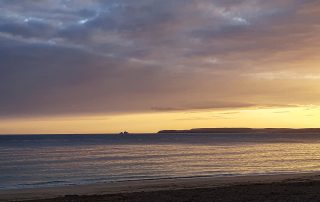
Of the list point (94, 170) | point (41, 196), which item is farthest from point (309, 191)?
point (94, 170)

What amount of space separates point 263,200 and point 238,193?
2.72 meters

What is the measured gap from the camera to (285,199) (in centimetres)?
1816

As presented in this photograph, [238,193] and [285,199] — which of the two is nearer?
[285,199]

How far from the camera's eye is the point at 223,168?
42844 mm

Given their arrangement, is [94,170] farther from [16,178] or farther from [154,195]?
[154,195]

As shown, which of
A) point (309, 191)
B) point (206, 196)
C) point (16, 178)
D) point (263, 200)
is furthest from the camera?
point (16, 178)

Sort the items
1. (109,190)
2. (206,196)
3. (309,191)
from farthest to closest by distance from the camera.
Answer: (109,190) → (309,191) → (206,196)

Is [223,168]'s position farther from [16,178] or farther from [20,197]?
[20,197]

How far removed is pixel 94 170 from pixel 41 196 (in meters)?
18.5

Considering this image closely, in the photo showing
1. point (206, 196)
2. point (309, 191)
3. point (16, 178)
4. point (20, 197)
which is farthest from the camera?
point (16, 178)

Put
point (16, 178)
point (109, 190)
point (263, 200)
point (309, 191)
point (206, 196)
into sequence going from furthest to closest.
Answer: point (16, 178) → point (109, 190) → point (309, 191) → point (206, 196) → point (263, 200)

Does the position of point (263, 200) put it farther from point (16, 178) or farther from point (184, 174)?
point (16, 178)

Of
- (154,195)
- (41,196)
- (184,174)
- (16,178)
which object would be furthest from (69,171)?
(154,195)

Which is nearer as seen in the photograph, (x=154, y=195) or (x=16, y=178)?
(x=154, y=195)
